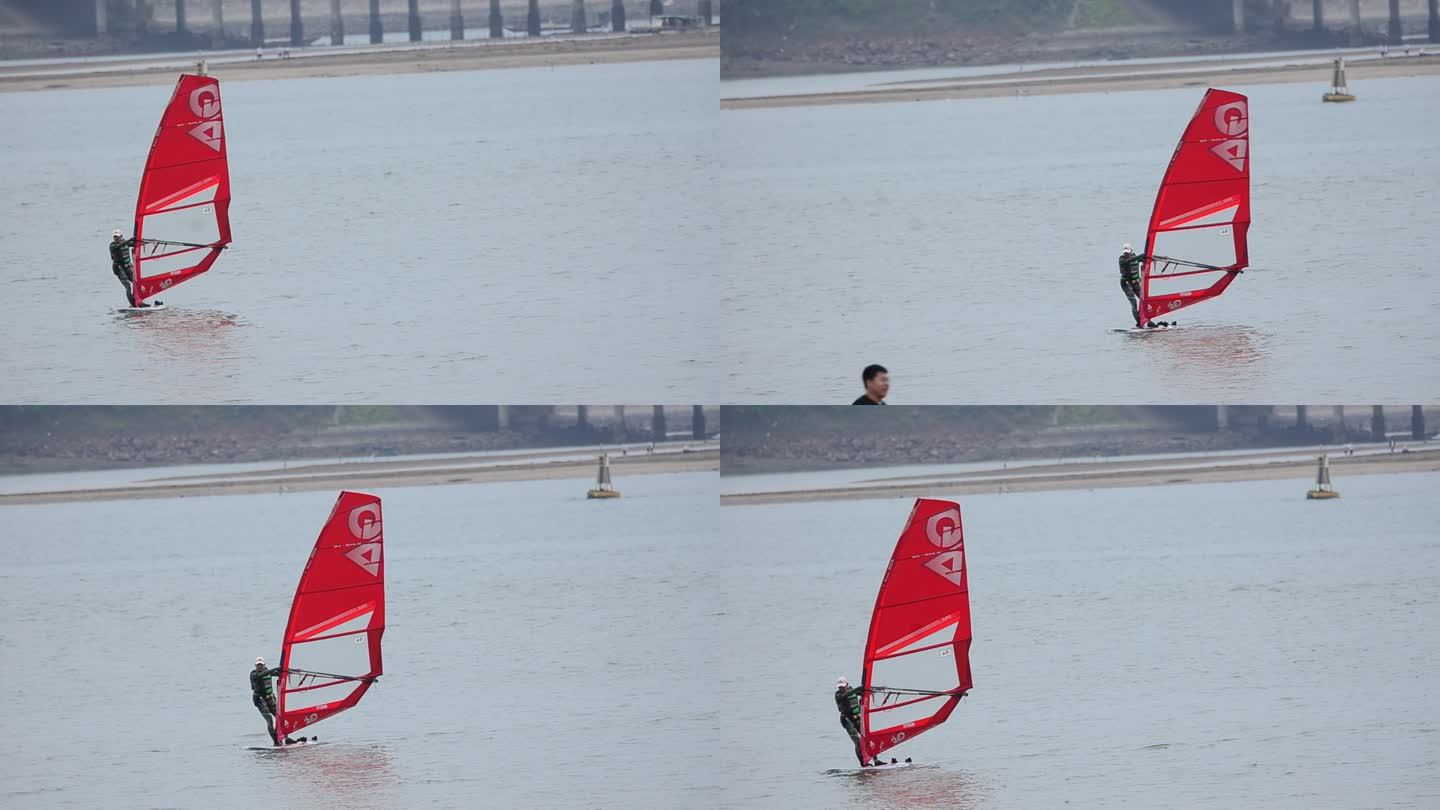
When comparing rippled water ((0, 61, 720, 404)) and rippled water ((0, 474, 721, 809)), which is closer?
rippled water ((0, 474, 721, 809))

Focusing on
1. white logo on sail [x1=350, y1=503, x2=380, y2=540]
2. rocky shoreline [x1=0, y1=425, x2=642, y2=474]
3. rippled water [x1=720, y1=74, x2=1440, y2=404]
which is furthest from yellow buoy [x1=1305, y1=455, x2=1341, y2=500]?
white logo on sail [x1=350, y1=503, x2=380, y2=540]

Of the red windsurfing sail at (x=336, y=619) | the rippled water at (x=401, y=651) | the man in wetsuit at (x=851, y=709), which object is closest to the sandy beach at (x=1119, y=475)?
the rippled water at (x=401, y=651)

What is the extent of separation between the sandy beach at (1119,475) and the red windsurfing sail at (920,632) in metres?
1.51

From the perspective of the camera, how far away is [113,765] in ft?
38.5

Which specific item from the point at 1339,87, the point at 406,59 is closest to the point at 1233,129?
the point at 1339,87

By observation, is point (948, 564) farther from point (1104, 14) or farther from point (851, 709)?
point (1104, 14)

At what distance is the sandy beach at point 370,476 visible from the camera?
12203 millimetres

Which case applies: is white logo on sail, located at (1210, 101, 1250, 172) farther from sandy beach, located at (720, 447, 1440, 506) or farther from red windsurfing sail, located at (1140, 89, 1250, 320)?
sandy beach, located at (720, 447, 1440, 506)

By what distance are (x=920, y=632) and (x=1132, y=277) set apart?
7.76 feet

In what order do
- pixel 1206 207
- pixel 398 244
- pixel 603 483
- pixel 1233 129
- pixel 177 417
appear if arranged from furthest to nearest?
1. pixel 398 244
2. pixel 603 483
3. pixel 177 417
4. pixel 1206 207
5. pixel 1233 129

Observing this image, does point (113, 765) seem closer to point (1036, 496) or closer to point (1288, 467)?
point (1036, 496)

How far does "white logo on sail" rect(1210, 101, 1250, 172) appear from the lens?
11265 millimetres

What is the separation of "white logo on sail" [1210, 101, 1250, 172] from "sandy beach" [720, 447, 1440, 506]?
6.80ft

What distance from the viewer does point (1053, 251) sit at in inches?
582
